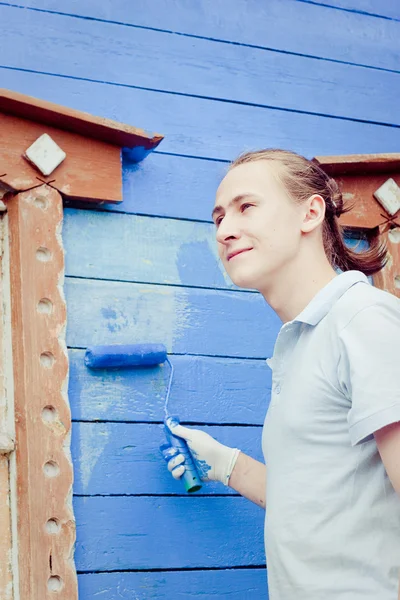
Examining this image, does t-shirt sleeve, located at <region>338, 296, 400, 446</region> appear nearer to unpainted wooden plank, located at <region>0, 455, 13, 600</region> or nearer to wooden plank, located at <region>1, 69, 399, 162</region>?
unpainted wooden plank, located at <region>0, 455, 13, 600</region>

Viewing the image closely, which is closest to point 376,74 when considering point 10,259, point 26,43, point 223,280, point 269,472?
point 223,280

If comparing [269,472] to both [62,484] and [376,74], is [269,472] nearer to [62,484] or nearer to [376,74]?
[62,484]

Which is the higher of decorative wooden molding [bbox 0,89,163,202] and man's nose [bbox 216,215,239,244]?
decorative wooden molding [bbox 0,89,163,202]

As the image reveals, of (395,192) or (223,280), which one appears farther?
(395,192)

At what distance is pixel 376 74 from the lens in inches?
96.7

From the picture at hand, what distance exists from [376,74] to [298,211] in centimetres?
99

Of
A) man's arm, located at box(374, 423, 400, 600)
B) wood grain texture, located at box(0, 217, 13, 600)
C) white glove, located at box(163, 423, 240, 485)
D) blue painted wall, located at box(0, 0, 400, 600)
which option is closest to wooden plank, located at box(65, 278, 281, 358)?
blue painted wall, located at box(0, 0, 400, 600)


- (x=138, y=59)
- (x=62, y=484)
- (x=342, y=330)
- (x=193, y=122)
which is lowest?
(x=62, y=484)

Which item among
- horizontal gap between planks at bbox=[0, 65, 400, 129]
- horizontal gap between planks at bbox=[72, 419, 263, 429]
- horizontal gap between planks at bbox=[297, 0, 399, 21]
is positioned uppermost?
horizontal gap between planks at bbox=[297, 0, 399, 21]

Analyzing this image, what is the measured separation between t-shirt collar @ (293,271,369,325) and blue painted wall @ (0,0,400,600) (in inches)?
22.8

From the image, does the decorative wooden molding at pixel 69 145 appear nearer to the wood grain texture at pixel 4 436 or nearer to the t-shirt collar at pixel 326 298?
the wood grain texture at pixel 4 436

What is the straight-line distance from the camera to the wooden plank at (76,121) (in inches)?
74.7

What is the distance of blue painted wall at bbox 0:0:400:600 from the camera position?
1875mm

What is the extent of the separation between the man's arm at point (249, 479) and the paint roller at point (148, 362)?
0.08 metres
